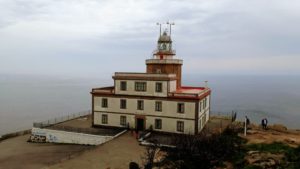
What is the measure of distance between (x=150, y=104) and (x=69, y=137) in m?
10.1

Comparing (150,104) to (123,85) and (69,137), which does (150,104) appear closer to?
(123,85)

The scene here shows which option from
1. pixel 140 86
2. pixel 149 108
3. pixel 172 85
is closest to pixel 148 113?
pixel 149 108

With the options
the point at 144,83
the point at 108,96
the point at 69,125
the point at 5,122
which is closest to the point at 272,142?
the point at 144,83

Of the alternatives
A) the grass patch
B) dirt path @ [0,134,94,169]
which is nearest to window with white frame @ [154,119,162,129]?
dirt path @ [0,134,94,169]

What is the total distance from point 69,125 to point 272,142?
2413 centimetres

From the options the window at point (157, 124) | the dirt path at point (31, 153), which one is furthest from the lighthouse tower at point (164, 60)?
the dirt path at point (31, 153)

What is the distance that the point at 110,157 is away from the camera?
25562 millimetres

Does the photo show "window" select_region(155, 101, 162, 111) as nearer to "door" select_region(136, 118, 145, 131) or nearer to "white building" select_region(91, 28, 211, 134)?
"white building" select_region(91, 28, 211, 134)

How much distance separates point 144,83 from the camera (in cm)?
3484

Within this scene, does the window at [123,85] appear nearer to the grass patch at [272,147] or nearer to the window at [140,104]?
the window at [140,104]

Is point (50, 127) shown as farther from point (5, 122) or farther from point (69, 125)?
point (5, 122)

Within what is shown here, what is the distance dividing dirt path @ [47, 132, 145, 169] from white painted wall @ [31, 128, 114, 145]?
284 centimetres

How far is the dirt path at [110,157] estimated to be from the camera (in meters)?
23.5

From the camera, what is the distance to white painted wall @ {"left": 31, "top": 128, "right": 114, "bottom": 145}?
32750mm
